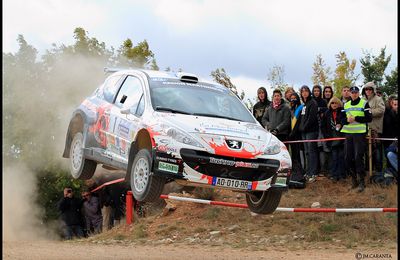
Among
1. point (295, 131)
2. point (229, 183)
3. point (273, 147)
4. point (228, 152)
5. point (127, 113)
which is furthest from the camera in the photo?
point (295, 131)

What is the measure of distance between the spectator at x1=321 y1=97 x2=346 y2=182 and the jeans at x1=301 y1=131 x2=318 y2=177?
292mm

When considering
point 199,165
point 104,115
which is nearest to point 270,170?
point 199,165

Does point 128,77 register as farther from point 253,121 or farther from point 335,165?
point 335,165

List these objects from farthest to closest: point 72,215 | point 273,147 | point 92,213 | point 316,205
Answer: point 72,215 → point 92,213 → point 316,205 → point 273,147

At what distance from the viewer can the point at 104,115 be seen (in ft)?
40.9

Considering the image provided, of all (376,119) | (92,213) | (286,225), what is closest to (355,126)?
(376,119)

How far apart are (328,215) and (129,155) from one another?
6884 millimetres

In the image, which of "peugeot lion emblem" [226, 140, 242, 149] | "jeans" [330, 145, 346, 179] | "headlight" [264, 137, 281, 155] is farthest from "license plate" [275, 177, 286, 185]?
"jeans" [330, 145, 346, 179]

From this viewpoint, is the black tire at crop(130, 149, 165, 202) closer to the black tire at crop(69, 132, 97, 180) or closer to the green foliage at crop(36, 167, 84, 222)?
the black tire at crop(69, 132, 97, 180)

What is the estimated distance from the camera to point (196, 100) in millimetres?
11727

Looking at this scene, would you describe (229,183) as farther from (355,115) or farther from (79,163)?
(355,115)

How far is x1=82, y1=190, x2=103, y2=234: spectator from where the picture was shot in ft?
58.2

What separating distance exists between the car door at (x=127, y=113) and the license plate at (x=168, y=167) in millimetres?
941

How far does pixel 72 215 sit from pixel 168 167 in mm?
8467
